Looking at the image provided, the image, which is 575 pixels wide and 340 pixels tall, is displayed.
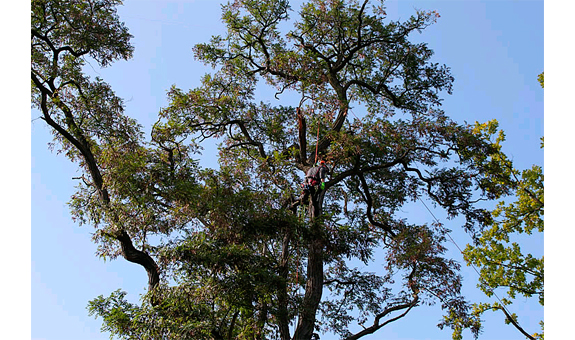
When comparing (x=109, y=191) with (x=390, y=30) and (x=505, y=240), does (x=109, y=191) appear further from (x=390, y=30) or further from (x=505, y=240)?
(x=505, y=240)

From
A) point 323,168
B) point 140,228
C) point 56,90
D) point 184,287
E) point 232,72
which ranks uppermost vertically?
point 232,72

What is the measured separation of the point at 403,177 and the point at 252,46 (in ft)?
16.7

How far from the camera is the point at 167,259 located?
9.68 metres

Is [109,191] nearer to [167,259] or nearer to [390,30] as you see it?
[167,259]

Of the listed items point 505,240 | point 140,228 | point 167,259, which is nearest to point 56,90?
point 140,228

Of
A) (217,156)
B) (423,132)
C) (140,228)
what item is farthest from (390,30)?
(140,228)

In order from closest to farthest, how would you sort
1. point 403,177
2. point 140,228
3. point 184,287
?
point 184,287, point 140,228, point 403,177

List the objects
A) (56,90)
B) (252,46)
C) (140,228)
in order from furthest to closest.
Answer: (252,46) < (56,90) < (140,228)

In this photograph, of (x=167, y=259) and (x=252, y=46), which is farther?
(x=252, y=46)

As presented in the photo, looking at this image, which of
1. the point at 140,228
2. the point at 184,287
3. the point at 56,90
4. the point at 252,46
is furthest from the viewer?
the point at 252,46

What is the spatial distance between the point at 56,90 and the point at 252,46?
4978 millimetres

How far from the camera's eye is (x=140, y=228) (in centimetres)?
1024

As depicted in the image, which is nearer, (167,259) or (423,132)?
(167,259)

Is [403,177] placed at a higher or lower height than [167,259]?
higher
